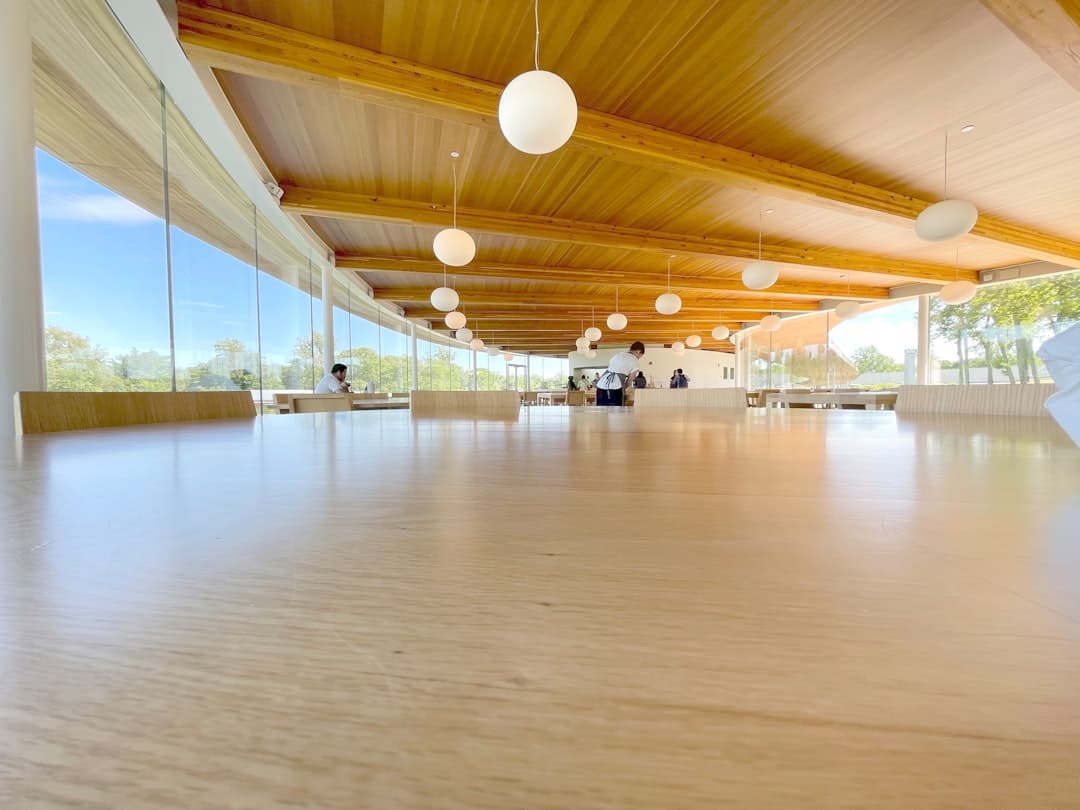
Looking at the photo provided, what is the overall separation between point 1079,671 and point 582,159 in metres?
4.21

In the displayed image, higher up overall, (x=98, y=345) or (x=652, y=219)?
(x=652, y=219)

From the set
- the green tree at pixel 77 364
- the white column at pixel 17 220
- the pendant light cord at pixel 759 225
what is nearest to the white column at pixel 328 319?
the green tree at pixel 77 364

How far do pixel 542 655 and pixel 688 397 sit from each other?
294 centimetres

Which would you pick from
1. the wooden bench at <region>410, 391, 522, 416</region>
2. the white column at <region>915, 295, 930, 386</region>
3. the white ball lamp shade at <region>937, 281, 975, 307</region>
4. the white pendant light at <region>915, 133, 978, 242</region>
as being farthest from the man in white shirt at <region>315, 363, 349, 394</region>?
the white column at <region>915, 295, 930, 386</region>

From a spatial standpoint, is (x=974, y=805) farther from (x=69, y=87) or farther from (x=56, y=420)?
(x=69, y=87)

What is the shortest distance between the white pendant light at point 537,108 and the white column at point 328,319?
5.50 meters

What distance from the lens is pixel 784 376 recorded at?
11.5 meters

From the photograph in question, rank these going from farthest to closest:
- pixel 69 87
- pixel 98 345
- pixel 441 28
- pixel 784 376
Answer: pixel 784 376 < pixel 98 345 < pixel 69 87 < pixel 441 28

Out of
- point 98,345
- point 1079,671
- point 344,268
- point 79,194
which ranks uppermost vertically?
point 344,268

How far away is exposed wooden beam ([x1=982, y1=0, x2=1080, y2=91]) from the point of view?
6.61ft

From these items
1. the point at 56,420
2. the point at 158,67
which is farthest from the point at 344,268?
the point at 56,420

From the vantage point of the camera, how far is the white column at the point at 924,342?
7.88 m

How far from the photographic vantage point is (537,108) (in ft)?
5.98

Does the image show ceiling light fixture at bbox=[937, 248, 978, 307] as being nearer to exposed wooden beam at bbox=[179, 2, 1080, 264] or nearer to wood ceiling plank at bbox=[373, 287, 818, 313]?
exposed wooden beam at bbox=[179, 2, 1080, 264]
